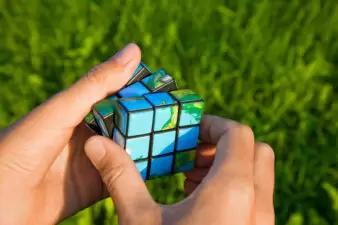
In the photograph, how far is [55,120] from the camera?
1655mm

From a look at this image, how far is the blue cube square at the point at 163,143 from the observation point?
1.65 metres

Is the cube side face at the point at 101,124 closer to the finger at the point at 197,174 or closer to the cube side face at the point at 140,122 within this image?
the cube side face at the point at 140,122

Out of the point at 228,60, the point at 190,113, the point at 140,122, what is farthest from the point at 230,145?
the point at 228,60

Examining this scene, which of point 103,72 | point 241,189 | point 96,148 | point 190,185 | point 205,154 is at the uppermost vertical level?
point 103,72

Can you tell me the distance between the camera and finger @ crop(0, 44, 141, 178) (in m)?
1.64

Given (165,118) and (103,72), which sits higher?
(103,72)

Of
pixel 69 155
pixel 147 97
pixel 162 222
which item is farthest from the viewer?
pixel 69 155

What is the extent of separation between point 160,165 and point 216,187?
1.18 ft

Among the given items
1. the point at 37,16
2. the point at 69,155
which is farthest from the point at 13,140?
the point at 37,16

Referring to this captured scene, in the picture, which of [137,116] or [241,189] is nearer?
[241,189]

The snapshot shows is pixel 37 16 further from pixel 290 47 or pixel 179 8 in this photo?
pixel 290 47

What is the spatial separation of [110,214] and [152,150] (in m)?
0.72

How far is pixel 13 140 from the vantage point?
5.36 ft

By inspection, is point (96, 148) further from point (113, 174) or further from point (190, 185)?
point (190, 185)
